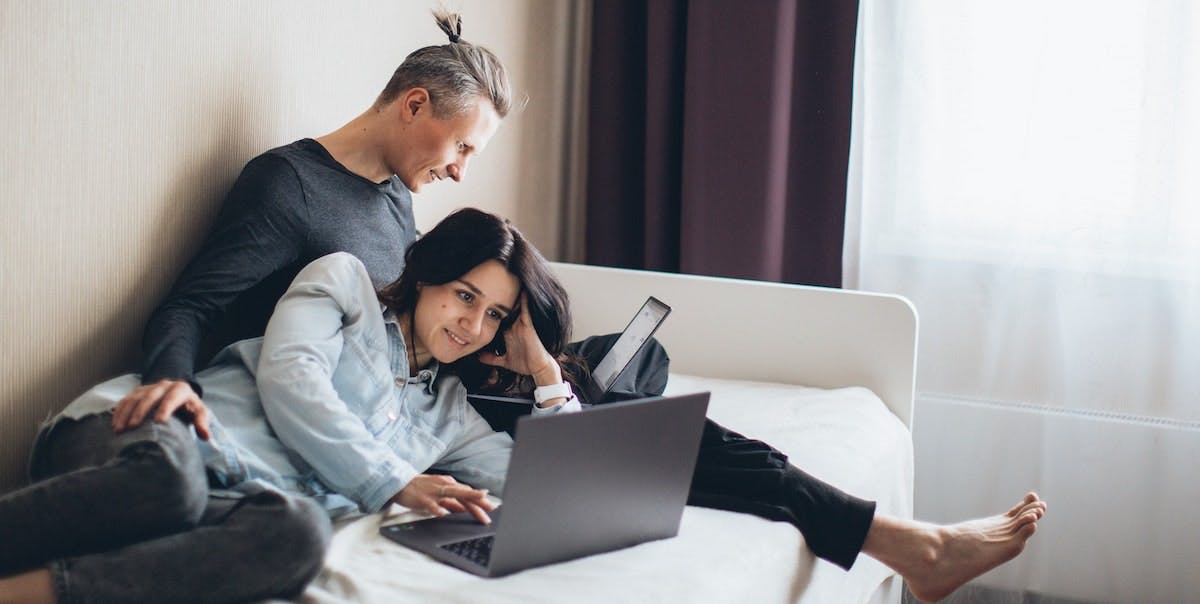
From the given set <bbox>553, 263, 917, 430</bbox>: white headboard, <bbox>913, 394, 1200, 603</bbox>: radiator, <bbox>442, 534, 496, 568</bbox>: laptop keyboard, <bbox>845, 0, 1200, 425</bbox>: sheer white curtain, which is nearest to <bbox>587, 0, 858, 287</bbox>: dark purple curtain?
<bbox>845, 0, 1200, 425</bbox>: sheer white curtain

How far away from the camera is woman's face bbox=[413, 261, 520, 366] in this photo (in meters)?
1.55

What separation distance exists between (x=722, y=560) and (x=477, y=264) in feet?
1.78

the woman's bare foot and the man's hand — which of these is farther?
the woman's bare foot

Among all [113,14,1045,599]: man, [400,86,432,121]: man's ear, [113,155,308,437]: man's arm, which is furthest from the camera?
[400,86,432,121]: man's ear

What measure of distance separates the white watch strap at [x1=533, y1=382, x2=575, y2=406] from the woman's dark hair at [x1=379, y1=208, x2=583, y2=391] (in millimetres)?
80

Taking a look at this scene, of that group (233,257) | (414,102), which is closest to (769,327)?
(414,102)

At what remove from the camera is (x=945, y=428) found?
2523mm

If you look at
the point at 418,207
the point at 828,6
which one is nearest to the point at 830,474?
the point at 418,207

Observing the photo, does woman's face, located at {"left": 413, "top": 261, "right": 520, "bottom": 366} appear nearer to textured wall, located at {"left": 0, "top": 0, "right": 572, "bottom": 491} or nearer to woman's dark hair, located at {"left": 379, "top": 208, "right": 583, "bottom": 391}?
woman's dark hair, located at {"left": 379, "top": 208, "right": 583, "bottom": 391}

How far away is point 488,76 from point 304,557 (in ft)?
3.13

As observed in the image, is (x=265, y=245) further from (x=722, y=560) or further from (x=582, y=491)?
(x=722, y=560)

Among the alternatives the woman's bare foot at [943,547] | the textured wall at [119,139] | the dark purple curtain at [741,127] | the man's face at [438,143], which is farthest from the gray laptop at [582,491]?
the dark purple curtain at [741,127]

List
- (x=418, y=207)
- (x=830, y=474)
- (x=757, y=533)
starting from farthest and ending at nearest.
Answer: (x=418, y=207), (x=830, y=474), (x=757, y=533)

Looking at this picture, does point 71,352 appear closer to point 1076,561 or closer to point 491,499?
point 491,499
